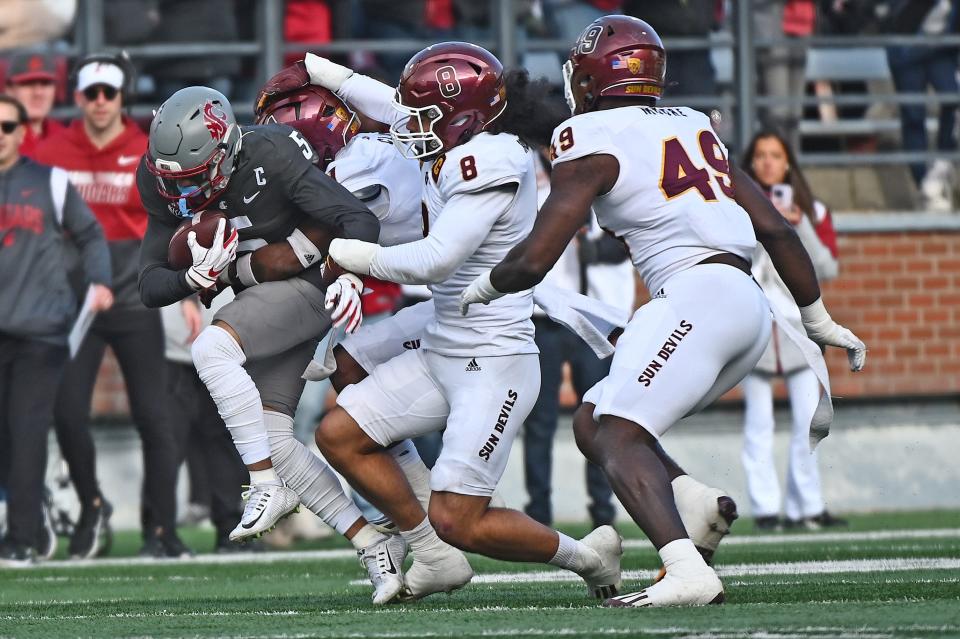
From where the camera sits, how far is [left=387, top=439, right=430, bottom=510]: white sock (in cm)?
649

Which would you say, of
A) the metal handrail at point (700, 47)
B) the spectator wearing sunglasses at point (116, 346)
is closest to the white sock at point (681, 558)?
the spectator wearing sunglasses at point (116, 346)

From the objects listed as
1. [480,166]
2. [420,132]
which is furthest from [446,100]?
[480,166]

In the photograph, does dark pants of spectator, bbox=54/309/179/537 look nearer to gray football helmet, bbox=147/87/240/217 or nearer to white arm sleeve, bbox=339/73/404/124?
white arm sleeve, bbox=339/73/404/124

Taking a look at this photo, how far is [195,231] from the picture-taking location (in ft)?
20.4

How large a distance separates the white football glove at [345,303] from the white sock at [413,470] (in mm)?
693

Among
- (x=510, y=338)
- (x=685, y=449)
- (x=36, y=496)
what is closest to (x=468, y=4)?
(x=685, y=449)

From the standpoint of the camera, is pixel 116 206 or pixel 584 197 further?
pixel 116 206

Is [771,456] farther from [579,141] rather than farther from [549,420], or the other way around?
[579,141]

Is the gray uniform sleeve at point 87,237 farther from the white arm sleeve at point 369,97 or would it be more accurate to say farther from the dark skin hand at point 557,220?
the dark skin hand at point 557,220

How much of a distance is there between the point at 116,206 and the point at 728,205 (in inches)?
189

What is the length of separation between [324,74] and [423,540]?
1.79 meters

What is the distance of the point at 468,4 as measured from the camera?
492 inches

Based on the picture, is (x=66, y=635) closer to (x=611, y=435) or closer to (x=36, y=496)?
(x=611, y=435)

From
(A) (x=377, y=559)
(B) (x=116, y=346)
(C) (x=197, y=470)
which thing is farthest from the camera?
(C) (x=197, y=470)
